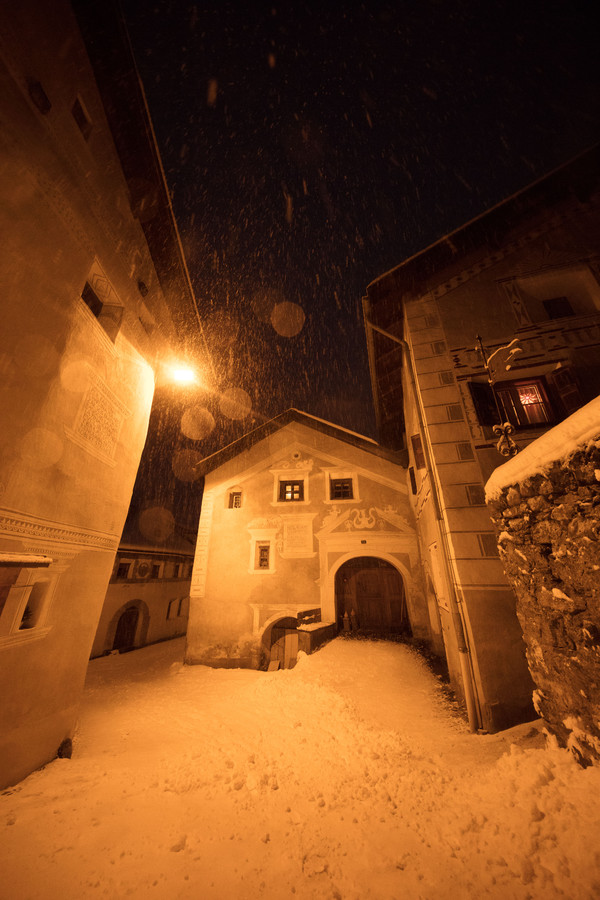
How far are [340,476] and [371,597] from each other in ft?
16.6

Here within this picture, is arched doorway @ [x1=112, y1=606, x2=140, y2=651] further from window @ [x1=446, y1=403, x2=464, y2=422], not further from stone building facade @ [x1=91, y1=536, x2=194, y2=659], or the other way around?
window @ [x1=446, y1=403, x2=464, y2=422]

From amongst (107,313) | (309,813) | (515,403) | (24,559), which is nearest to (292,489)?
(515,403)

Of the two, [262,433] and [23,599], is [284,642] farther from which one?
[23,599]

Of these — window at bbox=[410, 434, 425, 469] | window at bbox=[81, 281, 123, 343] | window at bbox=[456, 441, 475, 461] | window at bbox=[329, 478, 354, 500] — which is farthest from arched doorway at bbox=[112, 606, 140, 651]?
window at bbox=[456, 441, 475, 461]

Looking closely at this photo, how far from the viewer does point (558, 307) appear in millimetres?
8438

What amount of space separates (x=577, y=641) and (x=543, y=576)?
69cm

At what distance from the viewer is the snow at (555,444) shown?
10.0 ft

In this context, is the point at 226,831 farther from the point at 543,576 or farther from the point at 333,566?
the point at 333,566

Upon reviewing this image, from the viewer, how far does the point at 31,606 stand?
5234 mm

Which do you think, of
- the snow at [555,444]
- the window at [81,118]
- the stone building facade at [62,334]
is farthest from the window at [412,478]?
the window at [81,118]

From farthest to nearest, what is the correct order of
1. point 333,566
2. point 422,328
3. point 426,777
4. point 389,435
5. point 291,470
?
point 389,435
point 291,470
point 333,566
point 422,328
point 426,777

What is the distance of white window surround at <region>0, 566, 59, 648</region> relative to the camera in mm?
4617

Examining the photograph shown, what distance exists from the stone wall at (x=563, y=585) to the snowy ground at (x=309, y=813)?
0.47 metres

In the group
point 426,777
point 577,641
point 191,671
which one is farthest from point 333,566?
point 577,641
